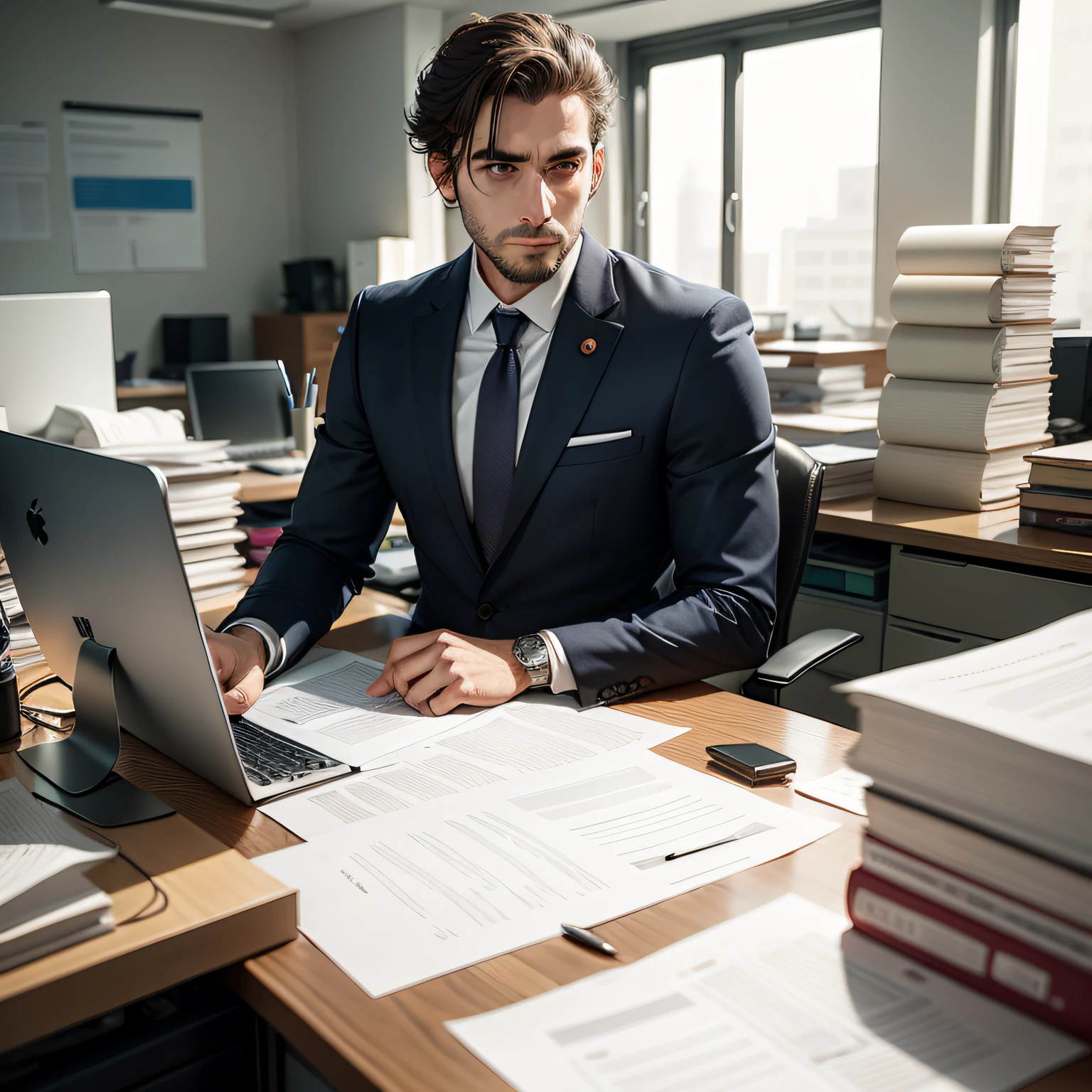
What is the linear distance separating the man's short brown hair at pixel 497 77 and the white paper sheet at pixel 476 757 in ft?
2.44

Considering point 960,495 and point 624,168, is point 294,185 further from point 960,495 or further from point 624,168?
point 960,495

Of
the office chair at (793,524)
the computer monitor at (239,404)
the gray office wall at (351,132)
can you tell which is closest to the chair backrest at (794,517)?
the office chair at (793,524)

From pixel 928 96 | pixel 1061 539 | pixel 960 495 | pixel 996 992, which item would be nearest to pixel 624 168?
pixel 928 96

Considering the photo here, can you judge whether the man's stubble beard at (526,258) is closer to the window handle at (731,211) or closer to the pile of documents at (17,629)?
the pile of documents at (17,629)

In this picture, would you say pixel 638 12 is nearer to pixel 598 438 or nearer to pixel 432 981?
pixel 598 438

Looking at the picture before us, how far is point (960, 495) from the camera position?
2521 millimetres

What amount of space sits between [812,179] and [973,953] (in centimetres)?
469

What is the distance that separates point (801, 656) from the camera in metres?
1.60

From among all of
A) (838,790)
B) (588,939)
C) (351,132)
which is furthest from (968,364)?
(351,132)

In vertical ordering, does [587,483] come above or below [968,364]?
below

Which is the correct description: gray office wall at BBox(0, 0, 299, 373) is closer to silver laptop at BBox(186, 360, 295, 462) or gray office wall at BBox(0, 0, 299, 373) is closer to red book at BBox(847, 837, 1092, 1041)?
silver laptop at BBox(186, 360, 295, 462)

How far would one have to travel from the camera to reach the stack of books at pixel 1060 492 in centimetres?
220

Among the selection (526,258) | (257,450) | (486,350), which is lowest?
(257,450)

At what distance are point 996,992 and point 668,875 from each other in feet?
0.87
